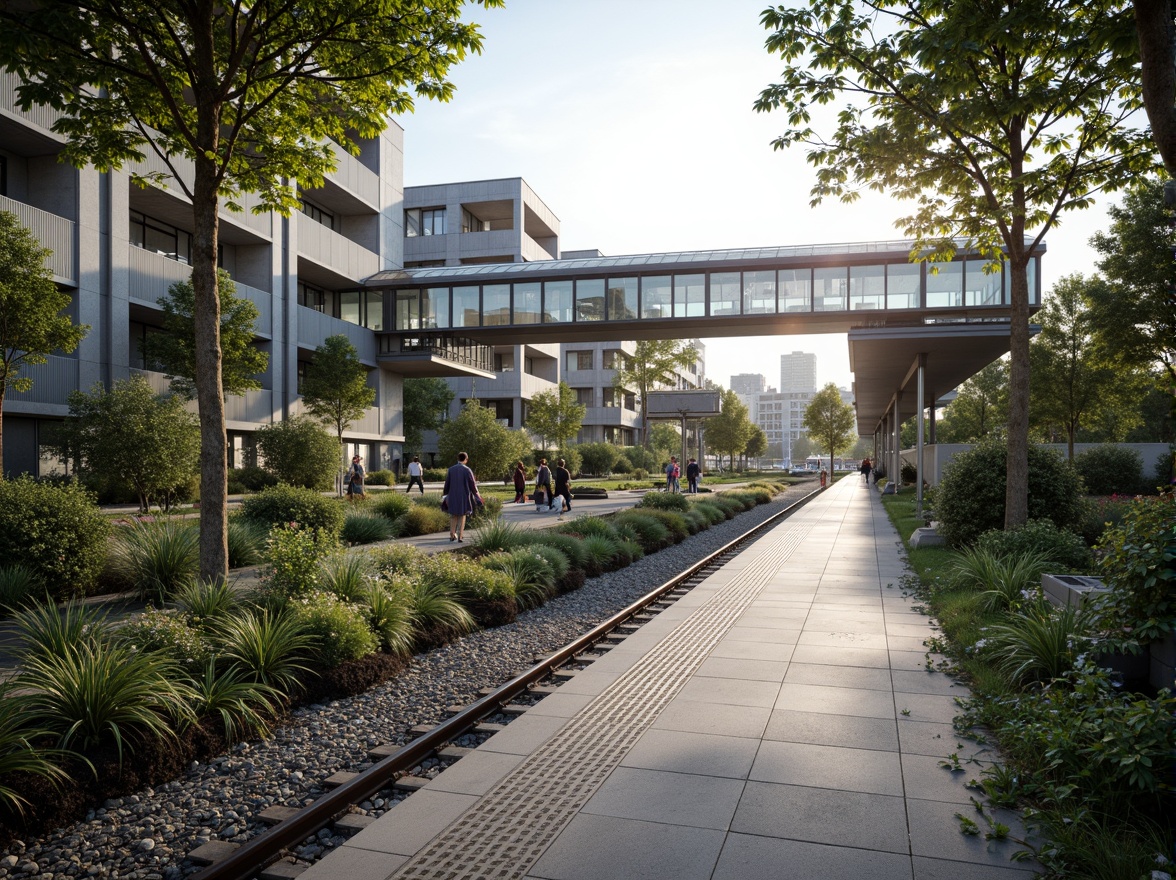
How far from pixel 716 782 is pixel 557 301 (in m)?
36.1

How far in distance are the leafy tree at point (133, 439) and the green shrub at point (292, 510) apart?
7.52 meters

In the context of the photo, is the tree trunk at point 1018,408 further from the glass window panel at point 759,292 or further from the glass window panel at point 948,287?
the glass window panel at point 759,292

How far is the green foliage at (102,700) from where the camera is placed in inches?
192

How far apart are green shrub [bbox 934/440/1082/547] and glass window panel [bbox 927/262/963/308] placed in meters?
21.4

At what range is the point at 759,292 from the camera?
1435 inches

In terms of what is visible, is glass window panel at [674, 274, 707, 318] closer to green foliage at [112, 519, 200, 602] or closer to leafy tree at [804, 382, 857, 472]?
green foliage at [112, 519, 200, 602]

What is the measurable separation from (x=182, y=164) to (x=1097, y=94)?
27148 mm

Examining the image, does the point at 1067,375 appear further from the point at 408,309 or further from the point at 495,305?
the point at 408,309

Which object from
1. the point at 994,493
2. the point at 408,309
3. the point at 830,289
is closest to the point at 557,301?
the point at 408,309

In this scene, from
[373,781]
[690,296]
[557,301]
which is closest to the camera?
[373,781]

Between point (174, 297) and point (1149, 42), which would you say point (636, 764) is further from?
point (174, 297)

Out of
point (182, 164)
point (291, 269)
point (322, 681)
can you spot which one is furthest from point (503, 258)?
point (322, 681)

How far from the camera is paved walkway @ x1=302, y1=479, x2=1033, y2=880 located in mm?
3668

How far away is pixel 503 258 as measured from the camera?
59.1m
